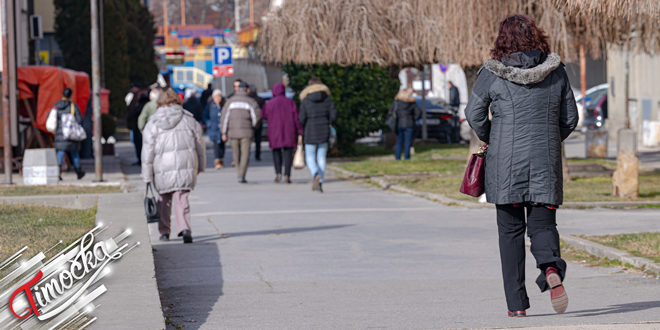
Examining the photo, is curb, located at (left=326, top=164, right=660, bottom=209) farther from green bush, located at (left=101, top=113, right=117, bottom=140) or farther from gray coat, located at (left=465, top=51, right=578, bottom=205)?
green bush, located at (left=101, top=113, right=117, bottom=140)

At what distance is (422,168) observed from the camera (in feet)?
60.6

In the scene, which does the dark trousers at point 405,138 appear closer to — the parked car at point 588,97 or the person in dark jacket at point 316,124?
the person in dark jacket at point 316,124

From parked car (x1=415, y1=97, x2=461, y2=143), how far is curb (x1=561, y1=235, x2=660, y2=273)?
60.1 ft

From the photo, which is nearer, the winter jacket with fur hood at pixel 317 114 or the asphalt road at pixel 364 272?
the asphalt road at pixel 364 272

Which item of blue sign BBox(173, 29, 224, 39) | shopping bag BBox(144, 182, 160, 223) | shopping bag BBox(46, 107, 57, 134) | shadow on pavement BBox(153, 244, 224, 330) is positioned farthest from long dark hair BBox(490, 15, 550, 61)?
blue sign BBox(173, 29, 224, 39)

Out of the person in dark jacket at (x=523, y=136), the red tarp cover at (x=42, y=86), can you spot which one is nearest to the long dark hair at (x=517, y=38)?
the person in dark jacket at (x=523, y=136)

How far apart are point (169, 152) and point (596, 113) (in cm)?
2122

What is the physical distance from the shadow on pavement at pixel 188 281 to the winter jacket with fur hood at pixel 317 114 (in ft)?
19.4

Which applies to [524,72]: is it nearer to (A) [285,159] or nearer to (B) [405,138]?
(A) [285,159]

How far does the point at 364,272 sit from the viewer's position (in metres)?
8.05

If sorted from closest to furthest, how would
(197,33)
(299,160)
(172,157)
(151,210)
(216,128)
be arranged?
1. (151,210)
2. (172,157)
3. (299,160)
4. (216,128)
5. (197,33)

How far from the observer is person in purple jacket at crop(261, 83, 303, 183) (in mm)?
16656

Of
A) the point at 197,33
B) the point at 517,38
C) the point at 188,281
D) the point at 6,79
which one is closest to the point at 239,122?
the point at 6,79

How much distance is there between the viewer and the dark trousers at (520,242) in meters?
5.68
